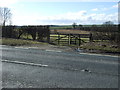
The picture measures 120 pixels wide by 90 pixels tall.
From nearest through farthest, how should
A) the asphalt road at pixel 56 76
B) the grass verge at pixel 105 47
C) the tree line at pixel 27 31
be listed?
the asphalt road at pixel 56 76 → the grass verge at pixel 105 47 → the tree line at pixel 27 31

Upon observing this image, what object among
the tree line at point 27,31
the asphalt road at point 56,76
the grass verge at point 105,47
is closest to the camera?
the asphalt road at point 56,76

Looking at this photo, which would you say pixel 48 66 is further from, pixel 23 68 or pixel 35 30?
pixel 35 30

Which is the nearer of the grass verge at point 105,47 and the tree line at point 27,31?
the grass verge at point 105,47

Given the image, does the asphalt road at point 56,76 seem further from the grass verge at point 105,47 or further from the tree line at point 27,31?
the tree line at point 27,31

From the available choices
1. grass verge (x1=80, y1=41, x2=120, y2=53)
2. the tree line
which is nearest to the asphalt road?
grass verge (x1=80, y1=41, x2=120, y2=53)

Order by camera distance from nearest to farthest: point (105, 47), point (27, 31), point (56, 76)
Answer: point (56, 76) → point (105, 47) → point (27, 31)

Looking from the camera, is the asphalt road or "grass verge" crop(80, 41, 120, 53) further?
"grass verge" crop(80, 41, 120, 53)

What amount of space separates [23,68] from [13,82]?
5.86ft

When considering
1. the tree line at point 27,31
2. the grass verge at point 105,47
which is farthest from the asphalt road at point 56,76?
the tree line at point 27,31

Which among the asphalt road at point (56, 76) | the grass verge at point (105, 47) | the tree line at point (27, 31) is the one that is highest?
the tree line at point (27, 31)

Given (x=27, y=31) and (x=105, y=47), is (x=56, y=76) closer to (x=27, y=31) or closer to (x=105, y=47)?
(x=105, y=47)

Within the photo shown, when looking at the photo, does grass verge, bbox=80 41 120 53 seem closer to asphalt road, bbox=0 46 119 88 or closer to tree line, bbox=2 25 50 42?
asphalt road, bbox=0 46 119 88

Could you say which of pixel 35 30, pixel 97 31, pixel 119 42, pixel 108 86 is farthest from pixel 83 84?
pixel 35 30

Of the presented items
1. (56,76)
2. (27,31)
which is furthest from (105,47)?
(27,31)
